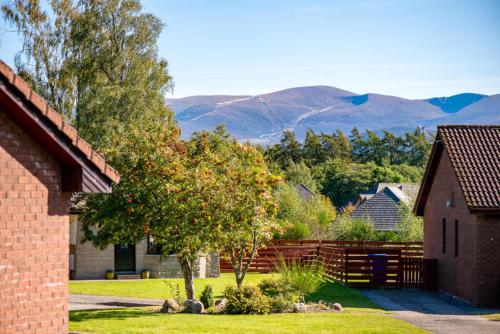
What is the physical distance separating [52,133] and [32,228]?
1449 mm

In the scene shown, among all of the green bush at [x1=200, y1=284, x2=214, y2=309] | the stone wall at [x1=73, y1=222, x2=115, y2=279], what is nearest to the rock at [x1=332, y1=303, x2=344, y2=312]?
the green bush at [x1=200, y1=284, x2=214, y2=309]

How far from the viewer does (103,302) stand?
27.0 metres

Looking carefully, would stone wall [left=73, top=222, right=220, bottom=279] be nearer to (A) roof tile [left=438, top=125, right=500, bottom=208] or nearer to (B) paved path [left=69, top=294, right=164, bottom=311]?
(B) paved path [left=69, top=294, right=164, bottom=311]

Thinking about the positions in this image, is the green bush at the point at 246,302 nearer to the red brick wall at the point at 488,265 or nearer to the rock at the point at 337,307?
the rock at the point at 337,307

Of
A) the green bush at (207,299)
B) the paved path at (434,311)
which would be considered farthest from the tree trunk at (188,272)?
the paved path at (434,311)

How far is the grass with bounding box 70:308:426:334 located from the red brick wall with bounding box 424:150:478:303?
507 centimetres

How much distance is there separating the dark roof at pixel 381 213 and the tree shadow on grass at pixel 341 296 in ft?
79.4

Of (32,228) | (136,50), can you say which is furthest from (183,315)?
(136,50)

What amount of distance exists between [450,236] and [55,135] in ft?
67.1

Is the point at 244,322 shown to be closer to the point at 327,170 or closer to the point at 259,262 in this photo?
the point at 259,262

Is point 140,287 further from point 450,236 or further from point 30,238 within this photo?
point 30,238

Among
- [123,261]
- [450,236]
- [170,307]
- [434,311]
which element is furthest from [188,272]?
[123,261]

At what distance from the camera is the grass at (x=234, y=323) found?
61.5 feet

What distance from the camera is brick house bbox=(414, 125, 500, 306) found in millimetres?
25203
